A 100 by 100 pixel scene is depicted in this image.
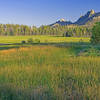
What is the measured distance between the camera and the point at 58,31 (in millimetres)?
189875

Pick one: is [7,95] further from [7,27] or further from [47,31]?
[7,27]

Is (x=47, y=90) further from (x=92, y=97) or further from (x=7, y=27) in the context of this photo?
(x=7, y=27)

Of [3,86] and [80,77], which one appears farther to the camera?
[80,77]

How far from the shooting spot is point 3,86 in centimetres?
521

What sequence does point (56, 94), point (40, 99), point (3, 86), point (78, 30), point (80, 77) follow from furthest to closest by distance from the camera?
point (78, 30) < point (80, 77) < point (3, 86) < point (56, 94) < point (40, 99)

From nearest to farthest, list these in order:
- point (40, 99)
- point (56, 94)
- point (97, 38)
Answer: point (40, 99), point (56, 94), point (97, 38)

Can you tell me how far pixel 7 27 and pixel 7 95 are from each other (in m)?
193

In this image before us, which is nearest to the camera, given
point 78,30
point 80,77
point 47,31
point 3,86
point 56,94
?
point 56,94

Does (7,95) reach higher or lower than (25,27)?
lower

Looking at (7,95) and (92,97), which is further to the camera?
(7,95)

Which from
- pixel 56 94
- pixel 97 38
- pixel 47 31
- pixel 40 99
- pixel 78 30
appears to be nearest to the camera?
pixel 40 99

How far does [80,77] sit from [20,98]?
2.98 meters

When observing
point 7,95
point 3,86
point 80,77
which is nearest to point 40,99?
point 7,95

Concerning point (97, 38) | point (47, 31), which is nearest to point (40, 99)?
point (97, 38)
